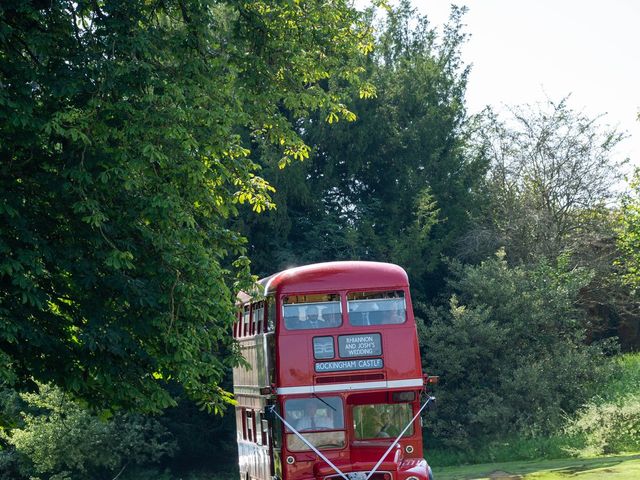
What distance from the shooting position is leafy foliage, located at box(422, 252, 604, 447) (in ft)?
115

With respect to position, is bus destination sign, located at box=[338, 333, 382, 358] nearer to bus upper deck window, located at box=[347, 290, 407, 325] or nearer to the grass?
bus upper deck window, located at box=[347, 290, 407, 325]

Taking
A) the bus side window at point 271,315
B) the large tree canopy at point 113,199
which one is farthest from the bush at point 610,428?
the large tree canopy at point 113,199

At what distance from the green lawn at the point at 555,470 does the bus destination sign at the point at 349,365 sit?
295 inches

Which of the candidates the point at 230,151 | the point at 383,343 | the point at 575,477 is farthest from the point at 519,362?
the point at 230,151

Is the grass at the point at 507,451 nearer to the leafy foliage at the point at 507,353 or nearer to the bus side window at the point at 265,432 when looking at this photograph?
the leafy foliage at the point at 507,353

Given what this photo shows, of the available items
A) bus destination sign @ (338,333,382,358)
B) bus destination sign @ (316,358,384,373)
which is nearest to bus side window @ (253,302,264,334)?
bus destination sign @ (316,358,384,373)

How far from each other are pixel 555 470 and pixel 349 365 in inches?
427

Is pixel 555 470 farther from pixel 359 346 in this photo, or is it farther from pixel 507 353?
pixel 359 346

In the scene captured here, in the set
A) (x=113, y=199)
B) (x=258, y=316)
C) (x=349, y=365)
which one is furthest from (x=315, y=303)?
(x=113, y=199)

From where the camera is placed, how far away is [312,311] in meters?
18.6

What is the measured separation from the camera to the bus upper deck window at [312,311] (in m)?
18.5

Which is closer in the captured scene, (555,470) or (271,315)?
(271,315)

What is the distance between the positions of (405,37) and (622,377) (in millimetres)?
16651

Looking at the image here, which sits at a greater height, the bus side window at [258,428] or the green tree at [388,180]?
the green tree at [388,180]
